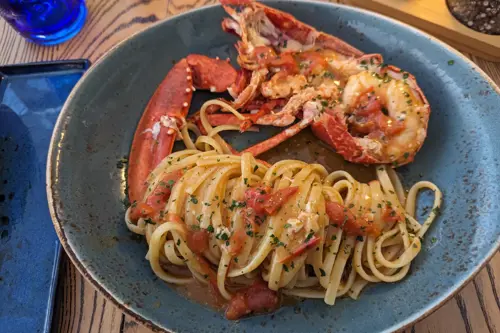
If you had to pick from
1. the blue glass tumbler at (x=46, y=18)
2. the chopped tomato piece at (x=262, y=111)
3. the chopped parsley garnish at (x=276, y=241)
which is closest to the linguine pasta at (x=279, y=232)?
the chopped parsley garnish at (x=276, y=241)

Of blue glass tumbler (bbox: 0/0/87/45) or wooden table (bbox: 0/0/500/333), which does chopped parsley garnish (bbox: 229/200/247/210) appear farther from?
blue glass tumbler (bbox: 0/0/87/45)

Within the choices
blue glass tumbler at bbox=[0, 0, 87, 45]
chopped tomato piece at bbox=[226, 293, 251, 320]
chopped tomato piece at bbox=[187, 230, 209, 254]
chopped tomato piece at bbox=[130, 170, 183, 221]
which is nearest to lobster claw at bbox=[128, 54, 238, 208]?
chopped tomato piece at bbox=[130, 170, 183, 221]

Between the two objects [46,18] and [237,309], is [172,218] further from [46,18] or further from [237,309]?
[46,18]

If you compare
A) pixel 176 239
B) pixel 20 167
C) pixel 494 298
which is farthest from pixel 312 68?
pixel 20 167

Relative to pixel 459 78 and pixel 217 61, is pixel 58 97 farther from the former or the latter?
pixel 459 78

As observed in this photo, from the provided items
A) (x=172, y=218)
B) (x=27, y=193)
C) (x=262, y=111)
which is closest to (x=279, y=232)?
(x=172, y=218)

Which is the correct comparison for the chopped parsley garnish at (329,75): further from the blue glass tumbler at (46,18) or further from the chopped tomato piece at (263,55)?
the blue glass tumbler at (46,18)

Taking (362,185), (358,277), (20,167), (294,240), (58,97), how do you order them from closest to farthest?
(294,240) → (358,277) → (362,185) → (20,167) → (58,97)
